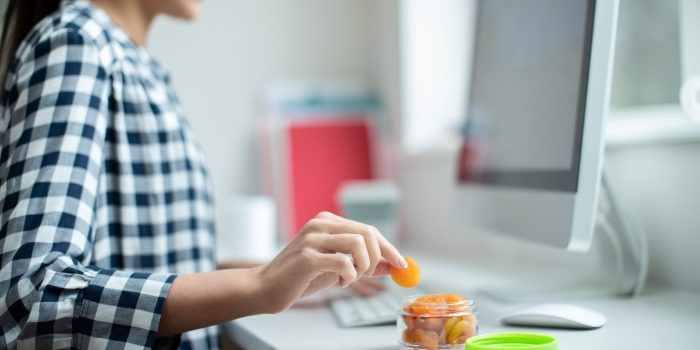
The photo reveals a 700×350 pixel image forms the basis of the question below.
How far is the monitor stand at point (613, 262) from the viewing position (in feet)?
3.42

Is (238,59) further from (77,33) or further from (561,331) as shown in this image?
(561,331)

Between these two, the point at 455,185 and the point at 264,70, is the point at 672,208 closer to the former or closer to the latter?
the point at 455,185

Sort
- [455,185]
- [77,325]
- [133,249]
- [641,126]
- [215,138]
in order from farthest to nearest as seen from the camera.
A: 1. [215,138]
2. [455,185]
3. [641,126]
4. [133,249]
5. [77,325]

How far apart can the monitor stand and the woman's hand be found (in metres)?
0.37

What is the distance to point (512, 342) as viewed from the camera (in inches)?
27.5

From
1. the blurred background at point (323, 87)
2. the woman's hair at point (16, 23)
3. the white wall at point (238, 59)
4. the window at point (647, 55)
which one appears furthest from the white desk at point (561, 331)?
the white wall at point (238, 59)

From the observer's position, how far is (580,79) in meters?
0.90

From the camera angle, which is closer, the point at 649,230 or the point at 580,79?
the point at 580,79

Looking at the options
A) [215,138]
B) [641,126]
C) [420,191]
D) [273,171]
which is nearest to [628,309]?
[641,126]

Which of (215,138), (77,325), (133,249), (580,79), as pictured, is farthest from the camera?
(215,138)

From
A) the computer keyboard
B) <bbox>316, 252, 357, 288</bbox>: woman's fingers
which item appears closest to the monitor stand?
the computer keyboard

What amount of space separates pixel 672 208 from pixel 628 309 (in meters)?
0.21

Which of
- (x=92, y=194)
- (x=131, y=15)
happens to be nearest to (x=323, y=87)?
(x=131, y=15)

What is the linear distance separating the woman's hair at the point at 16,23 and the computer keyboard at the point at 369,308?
606 mm
